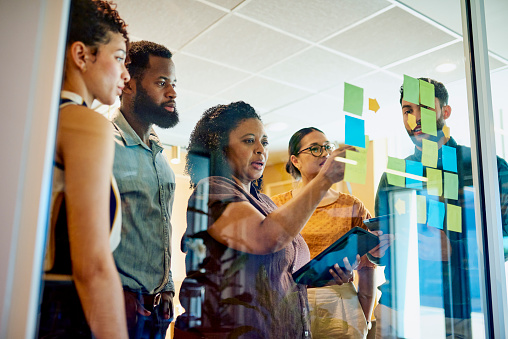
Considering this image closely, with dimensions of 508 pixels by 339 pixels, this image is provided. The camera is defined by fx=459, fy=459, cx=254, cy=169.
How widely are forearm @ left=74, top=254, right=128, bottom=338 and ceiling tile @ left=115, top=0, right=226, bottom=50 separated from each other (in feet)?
1.69

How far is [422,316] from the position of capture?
156 cm

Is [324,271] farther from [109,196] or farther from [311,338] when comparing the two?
[109,196]

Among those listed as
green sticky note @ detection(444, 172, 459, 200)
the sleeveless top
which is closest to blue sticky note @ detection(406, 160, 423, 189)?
green sticky note @ detection(444, 172, 459, 200)

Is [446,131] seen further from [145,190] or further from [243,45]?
[145,190]

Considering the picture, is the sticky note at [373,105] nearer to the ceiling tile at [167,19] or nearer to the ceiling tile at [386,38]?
the ceiling tile at [386,38]

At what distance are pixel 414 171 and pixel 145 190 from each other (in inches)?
38.9

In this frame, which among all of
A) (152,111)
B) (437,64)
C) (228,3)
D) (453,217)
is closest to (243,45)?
(228,3)

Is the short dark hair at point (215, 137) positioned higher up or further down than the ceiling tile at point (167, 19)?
further down

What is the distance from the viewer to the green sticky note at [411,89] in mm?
1568

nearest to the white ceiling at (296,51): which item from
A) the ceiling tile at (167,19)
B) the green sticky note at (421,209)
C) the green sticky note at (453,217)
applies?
the ceiling tile at (167,19)

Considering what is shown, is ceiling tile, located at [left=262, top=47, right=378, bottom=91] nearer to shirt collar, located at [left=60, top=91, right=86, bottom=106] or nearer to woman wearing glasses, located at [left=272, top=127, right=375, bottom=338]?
woman wearing glasses, located at [left=272, top=127, right=375, bottom=338]

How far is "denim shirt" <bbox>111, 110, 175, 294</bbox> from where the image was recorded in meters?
0.96

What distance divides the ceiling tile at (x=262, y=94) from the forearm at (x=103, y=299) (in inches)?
20.3

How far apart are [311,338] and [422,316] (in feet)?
1.74
